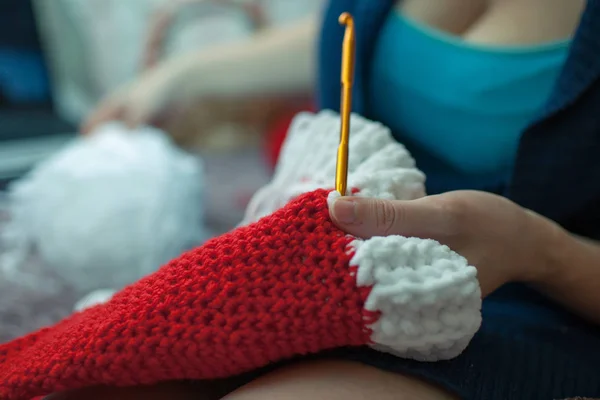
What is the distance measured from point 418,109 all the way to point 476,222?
24cm

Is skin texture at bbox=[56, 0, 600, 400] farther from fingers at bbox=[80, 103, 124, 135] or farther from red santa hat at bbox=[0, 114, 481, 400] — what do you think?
fingers at bbox=[80, 103, 124, 135]

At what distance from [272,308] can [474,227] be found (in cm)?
14

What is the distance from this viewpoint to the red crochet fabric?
312mm

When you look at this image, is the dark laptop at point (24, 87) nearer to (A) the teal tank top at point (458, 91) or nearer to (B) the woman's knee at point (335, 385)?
(A) the teal tank top at point (458, 91)

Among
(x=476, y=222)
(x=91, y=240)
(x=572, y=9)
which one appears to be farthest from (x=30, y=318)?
(x=572, y=9)

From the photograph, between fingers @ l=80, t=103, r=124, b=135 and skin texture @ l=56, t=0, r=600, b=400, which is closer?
skin texture @ l=56, t=0, r=600, b=400

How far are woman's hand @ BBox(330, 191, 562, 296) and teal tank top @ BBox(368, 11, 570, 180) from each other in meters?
0.15

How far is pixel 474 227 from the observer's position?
35 centimetres

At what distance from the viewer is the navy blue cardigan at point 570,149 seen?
436 millimetres

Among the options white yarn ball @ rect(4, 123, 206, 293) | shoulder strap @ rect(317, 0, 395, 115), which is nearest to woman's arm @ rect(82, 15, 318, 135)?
white yarn ball @ rect(4, 123, 206, 293)

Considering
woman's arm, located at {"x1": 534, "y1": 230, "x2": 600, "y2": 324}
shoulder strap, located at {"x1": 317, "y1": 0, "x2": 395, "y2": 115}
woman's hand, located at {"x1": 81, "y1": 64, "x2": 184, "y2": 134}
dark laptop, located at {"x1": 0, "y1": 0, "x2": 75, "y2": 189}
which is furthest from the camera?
dark laptop, located at {"x1": 0, "y1": 0, "x2": 75, "y2": 189}

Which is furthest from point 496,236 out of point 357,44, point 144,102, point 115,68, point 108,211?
point 115,68

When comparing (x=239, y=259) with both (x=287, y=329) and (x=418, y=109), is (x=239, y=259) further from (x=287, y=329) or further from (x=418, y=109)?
(x=418, y=109)

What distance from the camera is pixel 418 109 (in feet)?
1.84
